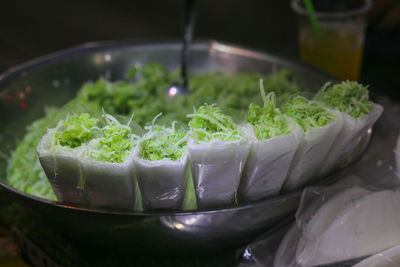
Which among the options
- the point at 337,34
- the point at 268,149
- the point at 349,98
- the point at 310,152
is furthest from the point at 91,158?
the point at 337,34

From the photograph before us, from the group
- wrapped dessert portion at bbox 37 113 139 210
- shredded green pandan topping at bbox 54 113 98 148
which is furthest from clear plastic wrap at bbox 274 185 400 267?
shredded green pandan topping at bbox 54 113 98 148

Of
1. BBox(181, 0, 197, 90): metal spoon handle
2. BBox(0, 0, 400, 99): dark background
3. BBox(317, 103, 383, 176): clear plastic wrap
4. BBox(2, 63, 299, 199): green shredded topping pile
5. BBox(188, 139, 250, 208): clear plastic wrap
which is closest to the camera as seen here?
BBox(188, 139, 250, 208): clear plastic wrap

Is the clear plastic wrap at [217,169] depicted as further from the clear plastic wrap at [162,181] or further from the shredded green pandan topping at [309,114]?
the shredded green pandan topping at [309,114]

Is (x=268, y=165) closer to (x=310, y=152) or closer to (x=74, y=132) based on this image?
(x=310, y=152)

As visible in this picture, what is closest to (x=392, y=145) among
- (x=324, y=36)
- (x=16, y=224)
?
(x=324, y=36)

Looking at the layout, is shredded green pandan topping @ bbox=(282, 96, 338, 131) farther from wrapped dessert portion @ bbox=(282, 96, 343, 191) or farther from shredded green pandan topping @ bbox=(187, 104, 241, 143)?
shredded green pandan topping @ bbox=(187, 104, 241, 143)

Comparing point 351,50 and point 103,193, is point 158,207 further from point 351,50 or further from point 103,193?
point 351,50
